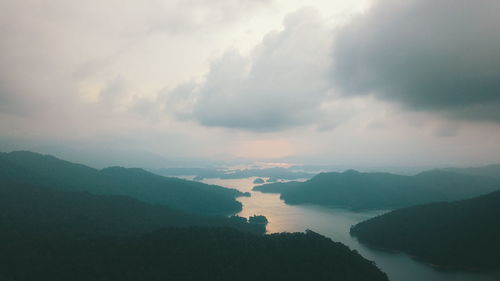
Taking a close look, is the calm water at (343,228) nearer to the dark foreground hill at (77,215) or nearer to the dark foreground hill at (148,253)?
the dark foreground hill at (148,253)

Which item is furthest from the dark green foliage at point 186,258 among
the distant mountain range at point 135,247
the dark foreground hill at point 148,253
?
the distant mountain range at point 135,247

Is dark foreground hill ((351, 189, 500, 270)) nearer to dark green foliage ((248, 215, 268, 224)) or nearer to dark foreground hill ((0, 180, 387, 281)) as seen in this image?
dark green foliage ((248, 215, 268, 224))

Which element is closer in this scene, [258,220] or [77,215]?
Result: [77,215]

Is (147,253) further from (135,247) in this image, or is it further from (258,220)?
(258,220)

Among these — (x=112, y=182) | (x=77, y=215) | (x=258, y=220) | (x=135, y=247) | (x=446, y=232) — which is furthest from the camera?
(x=112, y=182)

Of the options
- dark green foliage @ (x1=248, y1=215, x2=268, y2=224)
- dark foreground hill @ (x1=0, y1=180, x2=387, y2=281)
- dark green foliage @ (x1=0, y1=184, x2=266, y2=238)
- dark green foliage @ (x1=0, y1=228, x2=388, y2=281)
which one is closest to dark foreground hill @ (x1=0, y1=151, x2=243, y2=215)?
dark green foliage @ (x1=0, y1=184, x2=266, y2=238)

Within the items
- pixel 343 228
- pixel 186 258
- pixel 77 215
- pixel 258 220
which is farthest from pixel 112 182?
pixel 186 258
